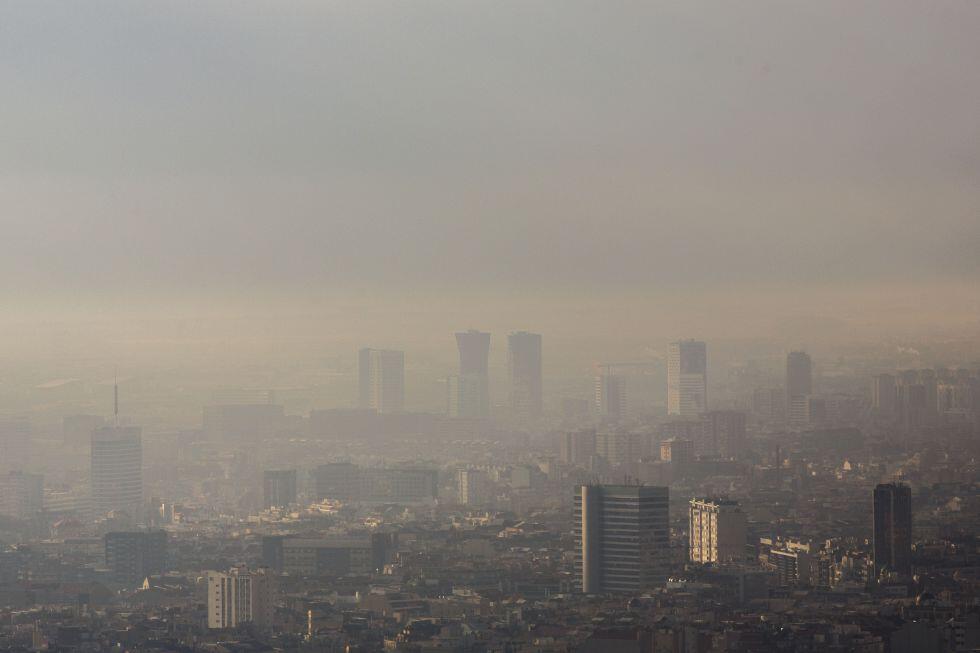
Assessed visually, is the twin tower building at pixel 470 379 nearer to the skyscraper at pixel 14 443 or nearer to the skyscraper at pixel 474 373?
the skyscraper at pixel 474 373

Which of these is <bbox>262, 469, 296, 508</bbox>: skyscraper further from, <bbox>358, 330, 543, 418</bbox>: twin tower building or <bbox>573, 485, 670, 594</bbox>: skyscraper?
<bbox>573, 485, 670, 594</bbox>: skyscraper

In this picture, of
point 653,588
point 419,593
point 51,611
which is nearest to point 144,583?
point 51,611

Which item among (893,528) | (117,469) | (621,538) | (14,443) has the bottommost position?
(621,538)

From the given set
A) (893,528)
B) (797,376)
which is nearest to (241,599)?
(893,528)

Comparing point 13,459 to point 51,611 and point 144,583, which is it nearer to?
point 144,583

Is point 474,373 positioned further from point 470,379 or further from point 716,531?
point 716,531

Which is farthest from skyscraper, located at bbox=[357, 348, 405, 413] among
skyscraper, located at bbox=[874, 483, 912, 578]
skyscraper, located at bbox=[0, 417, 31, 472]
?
skyscraper, located at bbox=[874, 483, 912, 578]
